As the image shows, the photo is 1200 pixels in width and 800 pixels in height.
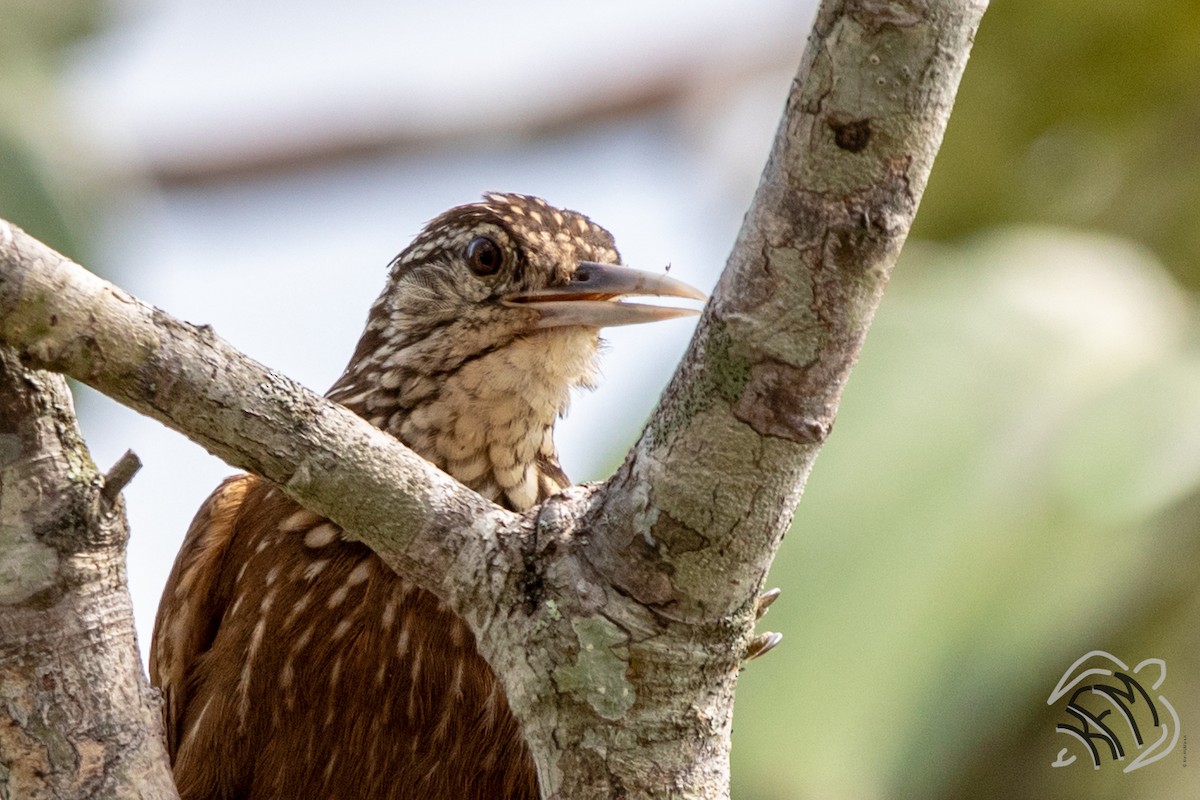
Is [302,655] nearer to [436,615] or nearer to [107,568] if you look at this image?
[436,615]

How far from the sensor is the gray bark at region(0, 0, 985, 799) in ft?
6.81

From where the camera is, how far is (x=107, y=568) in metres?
2.43

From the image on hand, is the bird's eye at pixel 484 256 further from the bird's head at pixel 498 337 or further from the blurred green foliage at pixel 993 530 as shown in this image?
the blurred green foliage at pixel 993 530

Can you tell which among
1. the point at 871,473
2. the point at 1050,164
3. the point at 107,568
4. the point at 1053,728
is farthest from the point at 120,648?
the point at 1050,164

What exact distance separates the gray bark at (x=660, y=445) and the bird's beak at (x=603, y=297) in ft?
3.86

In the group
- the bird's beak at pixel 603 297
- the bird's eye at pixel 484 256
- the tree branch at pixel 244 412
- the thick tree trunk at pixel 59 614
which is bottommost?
the thick tree trunk at pixel 59 614

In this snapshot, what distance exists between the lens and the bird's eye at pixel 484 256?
3926 mm

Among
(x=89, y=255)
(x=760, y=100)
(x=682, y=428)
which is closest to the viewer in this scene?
(x=682, y=428)

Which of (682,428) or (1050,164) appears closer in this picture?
(682,428)

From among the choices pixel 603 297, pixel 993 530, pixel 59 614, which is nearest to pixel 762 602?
pixel 59 614

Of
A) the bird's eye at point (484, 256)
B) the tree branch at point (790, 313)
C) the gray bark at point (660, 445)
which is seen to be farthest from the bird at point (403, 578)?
the tree branch at point (790, 313)

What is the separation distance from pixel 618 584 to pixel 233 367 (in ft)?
2.03

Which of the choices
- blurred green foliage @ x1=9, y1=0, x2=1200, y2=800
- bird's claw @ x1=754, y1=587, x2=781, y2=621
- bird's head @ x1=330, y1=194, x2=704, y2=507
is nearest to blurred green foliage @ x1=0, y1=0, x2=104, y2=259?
blurred green foliage @ x1=9, y1=0, x2=1200, y2=800

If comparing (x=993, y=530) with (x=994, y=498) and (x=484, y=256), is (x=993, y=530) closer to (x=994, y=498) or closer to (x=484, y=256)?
(x=994, y=498)
